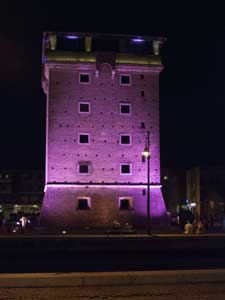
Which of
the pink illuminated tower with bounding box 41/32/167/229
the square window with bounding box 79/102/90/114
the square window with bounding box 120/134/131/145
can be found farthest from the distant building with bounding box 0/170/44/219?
the square window with bounding box 79/102/90/114

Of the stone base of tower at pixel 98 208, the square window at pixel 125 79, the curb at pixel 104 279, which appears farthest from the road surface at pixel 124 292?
the square window at pixel 125 79

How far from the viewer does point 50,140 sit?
2078 inches

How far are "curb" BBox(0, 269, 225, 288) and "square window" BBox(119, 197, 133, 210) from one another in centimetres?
4027

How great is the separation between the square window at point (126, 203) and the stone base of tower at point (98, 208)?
0.25 metres

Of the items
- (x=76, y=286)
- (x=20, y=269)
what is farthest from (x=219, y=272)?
(x=20, y=269)

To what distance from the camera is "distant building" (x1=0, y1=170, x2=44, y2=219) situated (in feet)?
301

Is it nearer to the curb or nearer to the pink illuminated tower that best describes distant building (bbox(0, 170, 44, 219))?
the pink illuminated tower

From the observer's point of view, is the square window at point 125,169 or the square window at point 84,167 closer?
the square window at point 84,167

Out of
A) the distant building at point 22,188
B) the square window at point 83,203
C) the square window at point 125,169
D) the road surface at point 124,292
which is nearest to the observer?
the road surface at point 124,292

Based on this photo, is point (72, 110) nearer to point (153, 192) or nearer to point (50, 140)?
point (50, 140)

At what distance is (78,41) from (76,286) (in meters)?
44.4

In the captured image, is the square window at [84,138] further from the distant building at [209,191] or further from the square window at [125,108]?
the distant building at [209,191]

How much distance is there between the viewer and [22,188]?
9331cm

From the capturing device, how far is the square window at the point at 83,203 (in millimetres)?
52734
